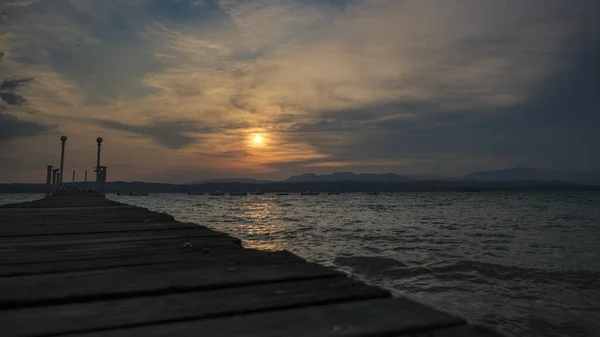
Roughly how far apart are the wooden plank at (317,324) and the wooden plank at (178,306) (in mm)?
116

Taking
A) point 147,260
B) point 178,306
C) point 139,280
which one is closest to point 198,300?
point 178,306

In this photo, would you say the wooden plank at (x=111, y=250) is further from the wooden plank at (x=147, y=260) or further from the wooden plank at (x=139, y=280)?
the wooden plank at (x=139, y=280)

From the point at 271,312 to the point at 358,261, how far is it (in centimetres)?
1160

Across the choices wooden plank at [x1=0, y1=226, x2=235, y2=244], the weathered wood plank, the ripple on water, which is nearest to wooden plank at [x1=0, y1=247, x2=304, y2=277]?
the weathered wood plank

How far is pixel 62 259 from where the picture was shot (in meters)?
3.95

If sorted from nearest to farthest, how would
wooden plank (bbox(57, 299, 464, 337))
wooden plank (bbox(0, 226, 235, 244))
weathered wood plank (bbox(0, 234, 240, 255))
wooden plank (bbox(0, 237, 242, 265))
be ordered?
1. wooden plank (bbox(57, 299, 464, 337))
2. wooden plank (bbox(0, 237, 242, 265))
3. weathered wood plank (bbox(0, 234, 240, 255))
4. wooden plank (bbox(0, 226, 235, 244))

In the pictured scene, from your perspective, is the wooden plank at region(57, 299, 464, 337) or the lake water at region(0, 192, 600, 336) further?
the lake water at region(0, 192, 600, 336)

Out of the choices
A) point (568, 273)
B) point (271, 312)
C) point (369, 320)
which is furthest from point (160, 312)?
point (568, 273)

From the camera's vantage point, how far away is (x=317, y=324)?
1857mm

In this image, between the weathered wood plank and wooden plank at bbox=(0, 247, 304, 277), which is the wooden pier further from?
the weathered wood plank

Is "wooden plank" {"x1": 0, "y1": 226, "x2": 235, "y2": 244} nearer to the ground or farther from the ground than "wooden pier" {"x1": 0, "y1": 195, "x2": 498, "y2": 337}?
nearer to the ground

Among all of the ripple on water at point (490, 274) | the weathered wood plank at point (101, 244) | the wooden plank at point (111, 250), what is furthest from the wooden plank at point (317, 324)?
the ripple on water at point (490, 274)

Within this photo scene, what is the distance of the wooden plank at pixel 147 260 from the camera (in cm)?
341

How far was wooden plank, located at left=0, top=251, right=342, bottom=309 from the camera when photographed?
247 centimetres
